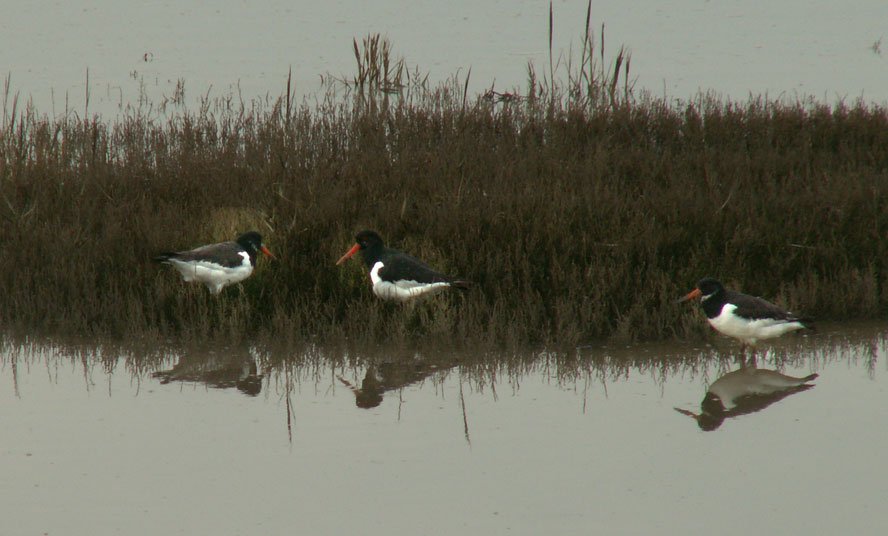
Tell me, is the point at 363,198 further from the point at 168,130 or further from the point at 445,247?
the point at 168,130

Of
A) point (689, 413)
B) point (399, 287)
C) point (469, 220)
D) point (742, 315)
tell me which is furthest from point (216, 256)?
point (742, 315)

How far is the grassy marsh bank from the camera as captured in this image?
8125 millimetres

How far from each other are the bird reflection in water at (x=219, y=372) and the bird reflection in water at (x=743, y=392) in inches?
112

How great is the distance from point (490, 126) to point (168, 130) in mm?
4217

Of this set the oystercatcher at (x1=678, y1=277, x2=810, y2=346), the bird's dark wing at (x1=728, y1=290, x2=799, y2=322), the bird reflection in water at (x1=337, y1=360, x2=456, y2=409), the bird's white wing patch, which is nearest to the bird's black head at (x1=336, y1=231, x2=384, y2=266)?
the bird's white wing patch

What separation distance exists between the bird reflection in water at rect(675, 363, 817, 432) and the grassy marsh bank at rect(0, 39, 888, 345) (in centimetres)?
96

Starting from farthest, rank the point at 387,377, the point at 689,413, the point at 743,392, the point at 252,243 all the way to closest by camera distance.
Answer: the point at 252,243 → the point at 387,377 → the point at 743,392 → the point at 689,413

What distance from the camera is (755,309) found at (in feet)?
24.4

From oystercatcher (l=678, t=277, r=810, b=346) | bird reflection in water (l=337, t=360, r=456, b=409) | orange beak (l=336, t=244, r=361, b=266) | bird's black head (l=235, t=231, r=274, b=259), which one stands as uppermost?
bird's black head (l=235, t=231, r=274, b=259)

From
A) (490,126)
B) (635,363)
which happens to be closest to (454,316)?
(635,363)

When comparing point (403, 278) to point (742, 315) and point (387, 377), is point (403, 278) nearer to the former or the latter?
point (387, 377)

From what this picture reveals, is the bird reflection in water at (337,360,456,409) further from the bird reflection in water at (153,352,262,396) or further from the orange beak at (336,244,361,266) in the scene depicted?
the orange beak at (336,244,361,266)

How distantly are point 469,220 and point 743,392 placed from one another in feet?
10.1

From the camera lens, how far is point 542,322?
8.13 meters
